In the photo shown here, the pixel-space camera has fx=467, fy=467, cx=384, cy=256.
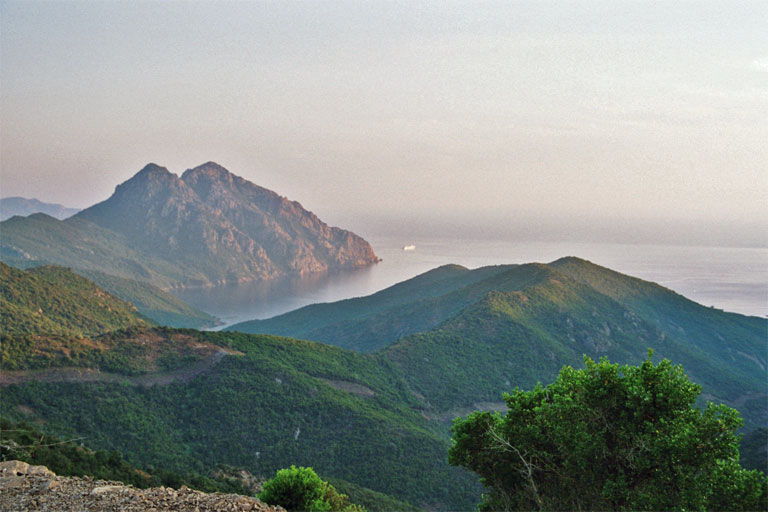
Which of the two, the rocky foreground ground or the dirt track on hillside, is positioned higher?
the rocky foreground ground

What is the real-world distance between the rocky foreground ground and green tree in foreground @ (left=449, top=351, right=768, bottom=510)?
279 inches

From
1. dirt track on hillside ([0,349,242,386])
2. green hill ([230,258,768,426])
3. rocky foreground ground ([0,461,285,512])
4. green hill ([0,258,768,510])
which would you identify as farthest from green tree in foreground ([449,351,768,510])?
green hill ([230,258,768,426])

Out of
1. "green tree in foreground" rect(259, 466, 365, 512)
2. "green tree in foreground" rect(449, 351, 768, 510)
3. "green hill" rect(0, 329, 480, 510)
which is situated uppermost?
"green tree in foreground" rect(449, 351, 768, 510)

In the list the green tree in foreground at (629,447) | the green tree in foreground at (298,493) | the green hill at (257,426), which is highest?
the green tree in foreground at (629,447)

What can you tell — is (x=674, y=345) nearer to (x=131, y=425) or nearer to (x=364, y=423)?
(x=364, y=423)

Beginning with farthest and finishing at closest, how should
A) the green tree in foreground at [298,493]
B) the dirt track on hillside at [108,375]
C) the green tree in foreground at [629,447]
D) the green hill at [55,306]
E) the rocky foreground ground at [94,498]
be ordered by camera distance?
the green hill at [55,306], the dirt track on hillside at [108,375], the green tree in foreground at [298,493], the green tree in foreground at [629,447], the rocky foreground ground at [94,498]

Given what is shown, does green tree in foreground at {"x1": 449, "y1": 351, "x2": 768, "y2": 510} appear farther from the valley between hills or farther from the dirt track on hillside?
the dirt track on hillside

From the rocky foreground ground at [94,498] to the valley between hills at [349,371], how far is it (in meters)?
11.2

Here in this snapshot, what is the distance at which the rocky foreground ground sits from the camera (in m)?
8.14

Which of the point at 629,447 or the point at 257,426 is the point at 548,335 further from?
the point at 629,447

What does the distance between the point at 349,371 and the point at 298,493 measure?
110 ft

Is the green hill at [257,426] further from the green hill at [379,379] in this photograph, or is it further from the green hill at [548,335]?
the green hill at [548,335]

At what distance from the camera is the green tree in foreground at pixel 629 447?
1026 centimetres

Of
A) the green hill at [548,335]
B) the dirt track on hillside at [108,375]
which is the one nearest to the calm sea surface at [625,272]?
the green hill at [548,335]
